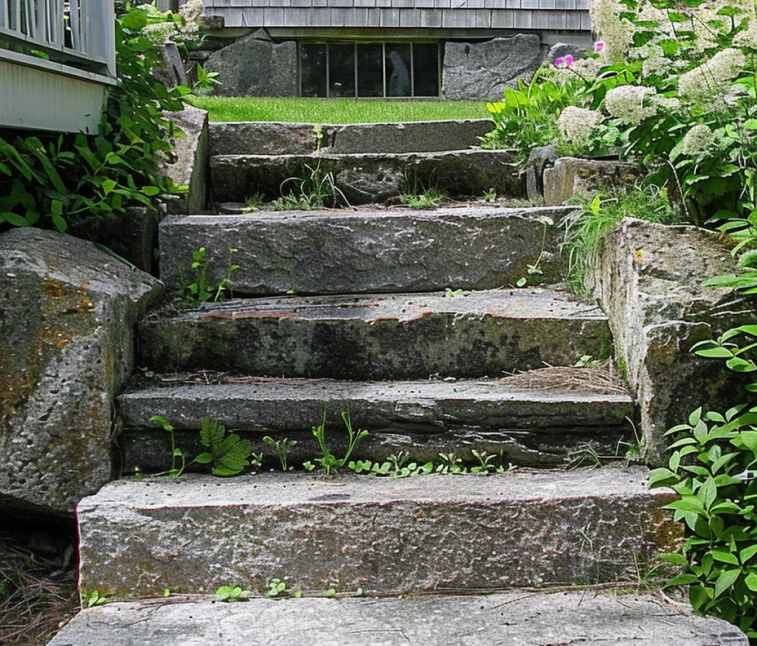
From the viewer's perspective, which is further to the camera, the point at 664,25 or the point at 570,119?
the point at 664,25

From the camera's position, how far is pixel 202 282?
2748mm

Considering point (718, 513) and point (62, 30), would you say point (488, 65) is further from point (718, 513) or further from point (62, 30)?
point (718, 513)

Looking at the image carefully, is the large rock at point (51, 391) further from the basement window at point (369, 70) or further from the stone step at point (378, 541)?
the basement window at point (369, 70)

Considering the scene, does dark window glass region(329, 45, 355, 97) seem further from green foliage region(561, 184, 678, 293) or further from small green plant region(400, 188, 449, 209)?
green foliage region(561, 184, 678, 293)

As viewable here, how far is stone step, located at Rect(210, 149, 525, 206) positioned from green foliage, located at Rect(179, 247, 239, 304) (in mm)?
785

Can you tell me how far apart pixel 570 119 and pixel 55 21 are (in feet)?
5.65

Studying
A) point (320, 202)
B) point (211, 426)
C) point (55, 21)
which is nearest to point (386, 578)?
point (211, 426)

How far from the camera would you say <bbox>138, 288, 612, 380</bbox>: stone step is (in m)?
2.43

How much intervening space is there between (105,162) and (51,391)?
0.97 meters

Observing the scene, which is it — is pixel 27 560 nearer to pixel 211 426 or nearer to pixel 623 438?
pixel 211 426

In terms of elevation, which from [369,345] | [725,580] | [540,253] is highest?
[540,253]

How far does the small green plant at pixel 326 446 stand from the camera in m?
2.18

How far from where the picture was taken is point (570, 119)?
8.34 feet

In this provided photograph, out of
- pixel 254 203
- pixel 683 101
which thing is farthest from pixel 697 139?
pixel 254 203
